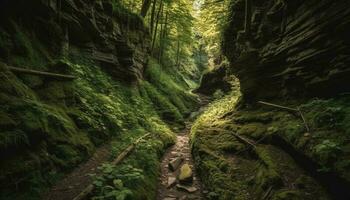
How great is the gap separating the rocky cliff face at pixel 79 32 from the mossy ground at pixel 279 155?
7662 mm

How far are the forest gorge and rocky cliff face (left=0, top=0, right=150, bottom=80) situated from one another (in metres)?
0.06

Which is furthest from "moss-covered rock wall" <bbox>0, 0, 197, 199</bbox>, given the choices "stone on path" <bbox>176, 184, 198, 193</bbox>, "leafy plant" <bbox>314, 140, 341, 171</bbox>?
"leafy plant" <bbox>314, 140, 341, 171</bbox>

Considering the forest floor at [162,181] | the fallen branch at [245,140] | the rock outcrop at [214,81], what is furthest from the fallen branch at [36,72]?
the rock outcrop at [214,81]

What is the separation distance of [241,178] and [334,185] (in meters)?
2.53

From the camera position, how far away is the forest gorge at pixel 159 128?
17.0ft

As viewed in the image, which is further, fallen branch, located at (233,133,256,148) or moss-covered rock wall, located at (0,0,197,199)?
fallen branch, located at (233,133,256,148)

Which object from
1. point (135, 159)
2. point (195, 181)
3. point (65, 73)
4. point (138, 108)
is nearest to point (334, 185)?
point (195, 181)

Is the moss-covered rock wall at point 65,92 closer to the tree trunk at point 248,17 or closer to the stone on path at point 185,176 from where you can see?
the stone on path at point 185,176

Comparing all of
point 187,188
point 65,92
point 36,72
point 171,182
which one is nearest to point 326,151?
point 187,188

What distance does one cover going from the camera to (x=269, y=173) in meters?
6.14

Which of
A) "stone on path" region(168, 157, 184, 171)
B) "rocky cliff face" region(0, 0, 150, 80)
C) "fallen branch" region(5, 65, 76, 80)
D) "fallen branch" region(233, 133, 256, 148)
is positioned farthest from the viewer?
"stone on path" region(168, 157, 184, 171)

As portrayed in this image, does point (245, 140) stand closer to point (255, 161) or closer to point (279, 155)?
point (255, 161)

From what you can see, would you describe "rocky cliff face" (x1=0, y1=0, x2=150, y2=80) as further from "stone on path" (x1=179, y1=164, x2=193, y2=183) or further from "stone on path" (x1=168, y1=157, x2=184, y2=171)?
"stone on path" (x1=179, y1=164, x2=193, y2=183)

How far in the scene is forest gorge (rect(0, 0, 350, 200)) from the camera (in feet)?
17.0
